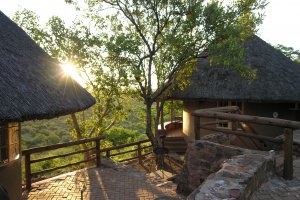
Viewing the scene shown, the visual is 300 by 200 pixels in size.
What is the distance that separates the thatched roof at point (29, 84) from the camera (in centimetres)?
472

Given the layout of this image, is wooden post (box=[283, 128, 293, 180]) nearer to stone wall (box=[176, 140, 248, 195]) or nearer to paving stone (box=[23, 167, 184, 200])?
stone wall (box=[176, 140, 248, 195])

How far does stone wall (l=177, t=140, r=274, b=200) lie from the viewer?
10.8 ft

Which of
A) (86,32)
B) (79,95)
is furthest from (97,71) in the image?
(79,95)

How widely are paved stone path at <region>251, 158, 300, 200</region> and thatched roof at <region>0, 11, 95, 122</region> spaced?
165 inches

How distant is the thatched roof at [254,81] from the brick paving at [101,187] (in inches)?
230

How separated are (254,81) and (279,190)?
27.2 ft

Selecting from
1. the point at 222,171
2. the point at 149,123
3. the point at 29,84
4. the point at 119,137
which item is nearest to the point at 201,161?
the point at 222,171

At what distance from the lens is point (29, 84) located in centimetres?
559

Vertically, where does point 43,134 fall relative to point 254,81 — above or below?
below

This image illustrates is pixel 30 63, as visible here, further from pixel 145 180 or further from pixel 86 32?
pixel 86 32

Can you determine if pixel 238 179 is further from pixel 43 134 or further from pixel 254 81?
pixel 43 134

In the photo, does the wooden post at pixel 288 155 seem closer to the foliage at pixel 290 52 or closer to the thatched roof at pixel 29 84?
the thatched roof at pixel 29 84

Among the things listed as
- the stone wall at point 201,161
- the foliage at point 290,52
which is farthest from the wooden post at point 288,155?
the foliage at point 290,52

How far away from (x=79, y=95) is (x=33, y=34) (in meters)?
8.21
